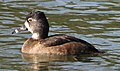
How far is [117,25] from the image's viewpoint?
55.2 feet

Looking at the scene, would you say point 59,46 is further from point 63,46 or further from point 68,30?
point 68,30

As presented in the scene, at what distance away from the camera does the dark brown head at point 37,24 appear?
14.8 m

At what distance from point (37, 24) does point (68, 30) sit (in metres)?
1.66

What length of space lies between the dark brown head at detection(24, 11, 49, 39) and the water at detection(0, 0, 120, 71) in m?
0.49

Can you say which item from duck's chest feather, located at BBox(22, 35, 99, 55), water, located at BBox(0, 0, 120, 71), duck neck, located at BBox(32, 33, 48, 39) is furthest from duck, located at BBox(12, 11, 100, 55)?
water, located at BBox(0, 0, 120, 71)

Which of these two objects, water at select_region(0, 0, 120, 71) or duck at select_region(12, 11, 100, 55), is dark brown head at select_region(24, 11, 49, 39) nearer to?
duck at select_region(12, 11, 100, 55)

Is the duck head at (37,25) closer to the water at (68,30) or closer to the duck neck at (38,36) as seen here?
the duck neck at (38,36)

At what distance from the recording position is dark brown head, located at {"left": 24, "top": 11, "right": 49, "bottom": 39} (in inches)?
583

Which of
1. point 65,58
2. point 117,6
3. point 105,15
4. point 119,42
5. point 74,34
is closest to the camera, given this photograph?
point 65,58

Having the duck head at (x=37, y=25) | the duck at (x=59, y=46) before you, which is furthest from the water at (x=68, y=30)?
the duck head at (x=37, y=25)

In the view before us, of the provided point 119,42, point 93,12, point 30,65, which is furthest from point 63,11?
point 30,65

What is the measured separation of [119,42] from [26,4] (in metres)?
5.42

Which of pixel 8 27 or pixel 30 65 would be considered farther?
pixel 8 27

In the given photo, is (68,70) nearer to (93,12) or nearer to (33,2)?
(93,12)
